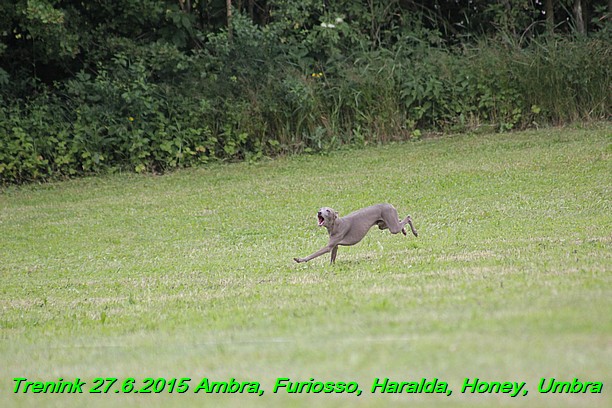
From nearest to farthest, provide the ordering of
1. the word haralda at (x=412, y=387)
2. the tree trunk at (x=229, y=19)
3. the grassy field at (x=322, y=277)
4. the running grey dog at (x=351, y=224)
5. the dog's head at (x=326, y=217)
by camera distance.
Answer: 1. the word haralda at (x=412, y=387)
2. the grassy field at (x=322, y=277)
3. the dog's head at (x=326, y=217)
4. the running grey dog at (x=351, y=224)
5. the tree trunk at (x=229, y=19)

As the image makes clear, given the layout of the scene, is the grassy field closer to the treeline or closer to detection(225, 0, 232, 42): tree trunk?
the treeline

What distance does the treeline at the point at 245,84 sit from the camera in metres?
19.6

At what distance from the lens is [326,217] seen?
29.1 ft

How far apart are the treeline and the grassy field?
0.88 metres

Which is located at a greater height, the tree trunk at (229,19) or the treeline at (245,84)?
the tree trunk at (229,19)

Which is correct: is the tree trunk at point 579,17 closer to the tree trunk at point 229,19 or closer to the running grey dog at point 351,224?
the tree trunk at point 229,19

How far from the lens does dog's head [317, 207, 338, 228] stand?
867 cm

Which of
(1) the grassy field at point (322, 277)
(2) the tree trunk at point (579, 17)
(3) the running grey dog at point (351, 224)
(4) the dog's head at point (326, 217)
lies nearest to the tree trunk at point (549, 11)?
(2) the tree trunk at point (579, 17)

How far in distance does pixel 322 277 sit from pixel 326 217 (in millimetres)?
A: 565

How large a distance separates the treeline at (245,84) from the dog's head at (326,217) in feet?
35.9

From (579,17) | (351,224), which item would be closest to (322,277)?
(351,224)

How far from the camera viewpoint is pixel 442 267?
343 inches

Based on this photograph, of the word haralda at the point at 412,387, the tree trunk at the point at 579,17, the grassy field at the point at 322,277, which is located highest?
the tree trunk at the point at 579,17

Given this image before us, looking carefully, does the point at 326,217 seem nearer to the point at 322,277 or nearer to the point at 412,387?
the point at 322,277
